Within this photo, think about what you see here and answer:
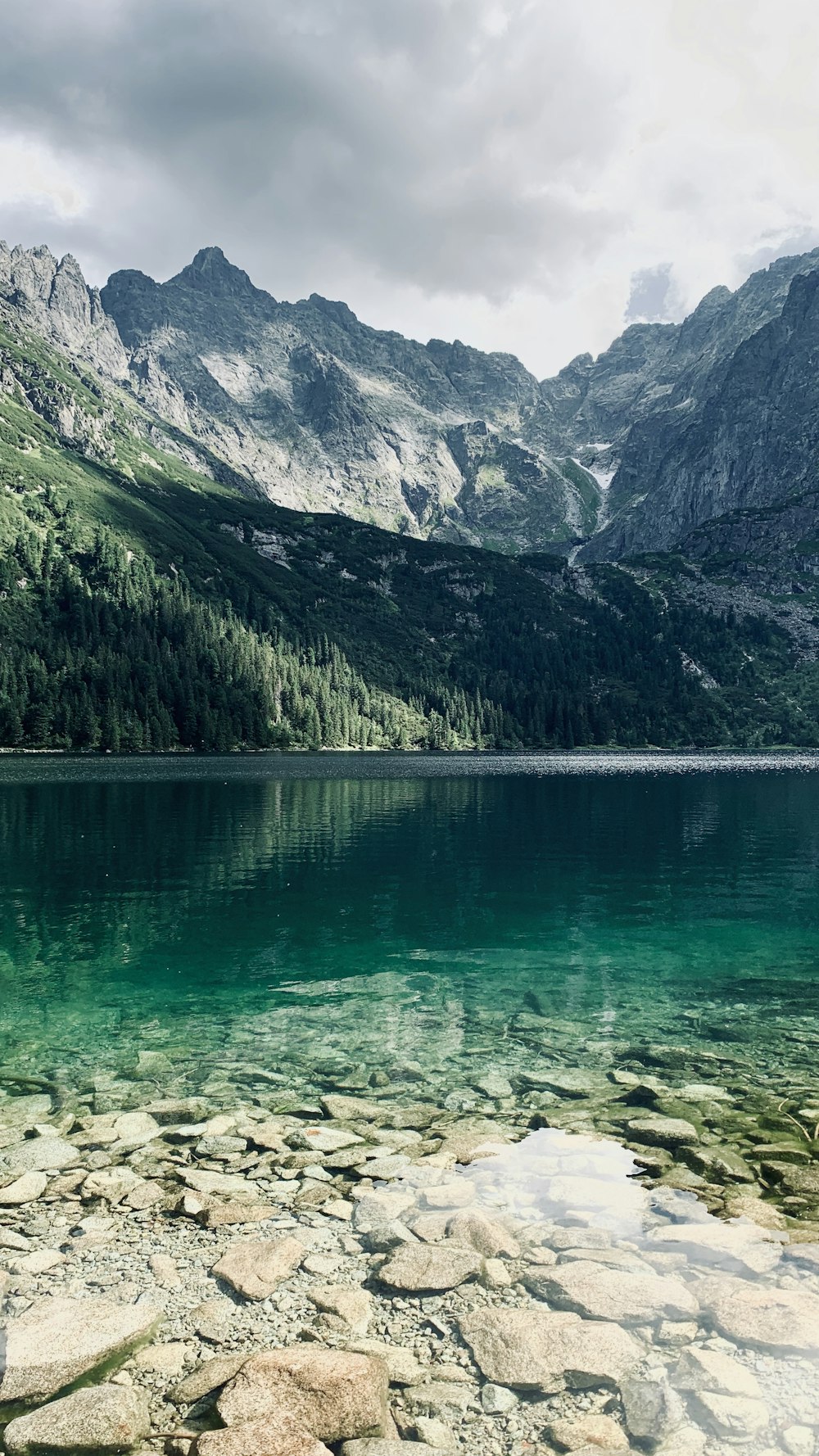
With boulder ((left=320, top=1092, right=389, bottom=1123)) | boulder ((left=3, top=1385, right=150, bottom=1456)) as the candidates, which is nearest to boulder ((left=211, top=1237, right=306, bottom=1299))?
boulder ((left=3, top=1385, right=150, bottom=1456))

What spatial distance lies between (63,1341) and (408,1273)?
483 centimetres

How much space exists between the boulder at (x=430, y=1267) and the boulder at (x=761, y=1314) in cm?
342

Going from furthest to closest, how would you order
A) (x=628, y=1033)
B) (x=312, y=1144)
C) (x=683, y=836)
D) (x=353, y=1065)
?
(x=683, y=836), (x=628, y=1033), (x=353, y=1065), (x=312, y=1144)

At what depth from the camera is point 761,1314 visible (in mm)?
10750

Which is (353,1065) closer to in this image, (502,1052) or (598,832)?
(502,1052)

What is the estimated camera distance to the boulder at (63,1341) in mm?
9305

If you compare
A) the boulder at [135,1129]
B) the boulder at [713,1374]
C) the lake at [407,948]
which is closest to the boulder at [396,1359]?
the boulder at [713,1374]

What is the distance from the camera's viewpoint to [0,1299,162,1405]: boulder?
30.5 feet

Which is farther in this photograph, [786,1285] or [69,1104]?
[69,1104]

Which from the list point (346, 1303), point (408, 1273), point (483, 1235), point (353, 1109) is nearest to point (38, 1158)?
point (353, 1109)

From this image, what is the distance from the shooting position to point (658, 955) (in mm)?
34094

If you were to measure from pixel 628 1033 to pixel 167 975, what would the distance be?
1777cm

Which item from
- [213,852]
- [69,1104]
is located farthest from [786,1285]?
[213,852]

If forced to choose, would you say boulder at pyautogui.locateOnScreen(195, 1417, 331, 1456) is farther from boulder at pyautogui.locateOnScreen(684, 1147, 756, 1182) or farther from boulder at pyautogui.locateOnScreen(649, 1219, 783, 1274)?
boulder at pyautogui.locateOnScreen(684, 1147, 756, 1182)
